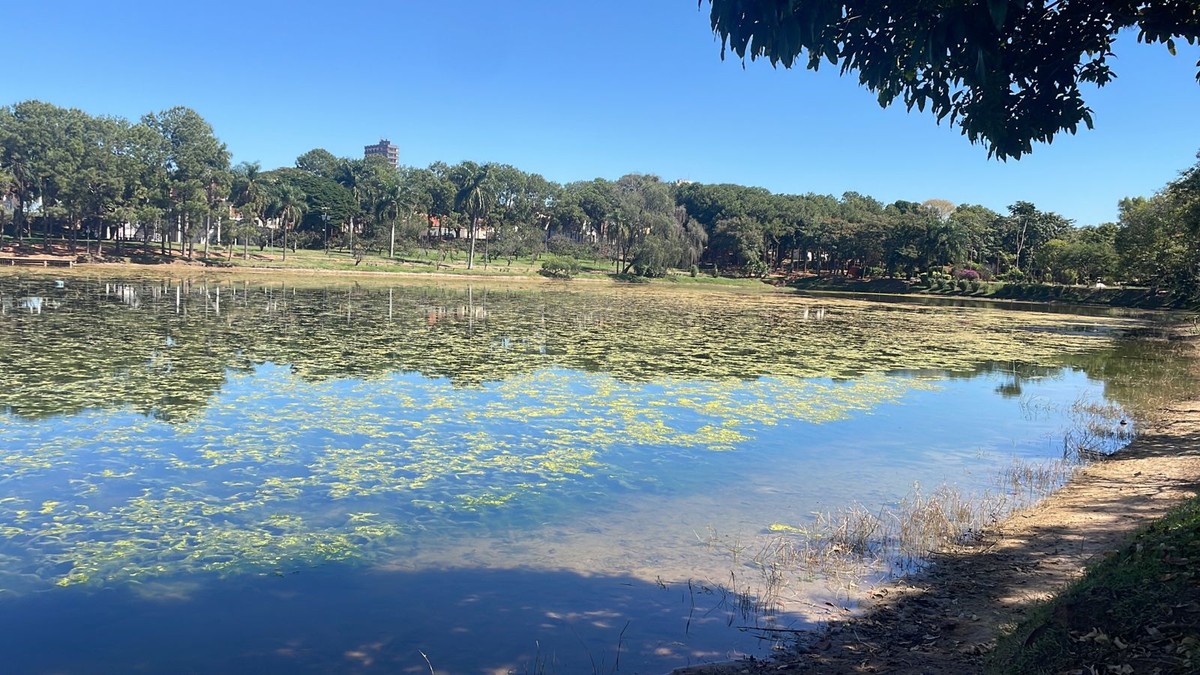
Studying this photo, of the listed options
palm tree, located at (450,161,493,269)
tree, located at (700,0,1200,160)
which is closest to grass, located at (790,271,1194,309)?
palm tree, located at (450,161,493,269)

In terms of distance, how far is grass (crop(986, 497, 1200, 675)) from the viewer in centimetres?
343

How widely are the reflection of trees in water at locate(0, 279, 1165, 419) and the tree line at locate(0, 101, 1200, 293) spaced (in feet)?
34.9

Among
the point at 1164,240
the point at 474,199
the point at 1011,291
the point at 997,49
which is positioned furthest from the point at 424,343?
the point at 1011,291

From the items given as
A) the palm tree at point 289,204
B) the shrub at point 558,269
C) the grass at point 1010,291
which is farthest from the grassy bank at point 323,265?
the grass at point 1010,291

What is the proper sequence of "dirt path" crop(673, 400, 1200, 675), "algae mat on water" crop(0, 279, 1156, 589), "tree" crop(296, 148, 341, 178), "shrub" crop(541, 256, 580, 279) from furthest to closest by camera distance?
1. "tree" crop(296, 148, 341, 178)
2. "shrub" crop(541, 256, 580, 279)
3. "algae mat on water" crop(0, 279, 1156, 589)
4. "dirt path" crop(673, 400, 1200, 675)

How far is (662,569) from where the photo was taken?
6.48 meters

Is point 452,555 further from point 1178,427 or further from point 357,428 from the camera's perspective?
point 1178,427

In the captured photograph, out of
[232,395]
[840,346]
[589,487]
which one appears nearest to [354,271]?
[840,346]

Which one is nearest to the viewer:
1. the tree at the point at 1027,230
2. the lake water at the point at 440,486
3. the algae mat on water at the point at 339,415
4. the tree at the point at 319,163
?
the lake water at the point at 440,486

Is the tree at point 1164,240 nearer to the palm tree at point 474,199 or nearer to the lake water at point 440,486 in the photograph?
the lake water at point 440,486

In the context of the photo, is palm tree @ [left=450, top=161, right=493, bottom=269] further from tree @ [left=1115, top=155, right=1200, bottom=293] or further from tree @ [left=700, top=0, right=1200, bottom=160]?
tree @ [left=700, top=0, right=1200, bottom=160]

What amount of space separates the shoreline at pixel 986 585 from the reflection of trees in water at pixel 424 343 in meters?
9.34

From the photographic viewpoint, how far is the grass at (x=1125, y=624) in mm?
3434

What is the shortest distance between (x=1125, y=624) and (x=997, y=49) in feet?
10.5
